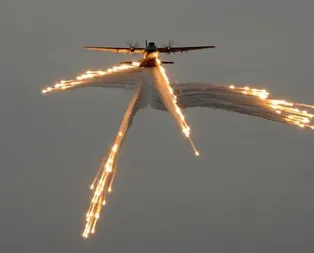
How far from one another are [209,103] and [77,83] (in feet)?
39.6

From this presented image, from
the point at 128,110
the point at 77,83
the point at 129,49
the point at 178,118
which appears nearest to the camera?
the point at 178,118

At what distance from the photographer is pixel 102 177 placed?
4891cm

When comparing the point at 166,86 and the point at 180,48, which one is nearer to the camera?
the point at 166,86

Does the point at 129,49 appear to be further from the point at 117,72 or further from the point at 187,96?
the point at 187,96

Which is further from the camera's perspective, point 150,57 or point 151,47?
point 151,47

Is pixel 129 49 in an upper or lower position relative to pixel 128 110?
upper

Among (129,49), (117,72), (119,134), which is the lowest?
(119,134)

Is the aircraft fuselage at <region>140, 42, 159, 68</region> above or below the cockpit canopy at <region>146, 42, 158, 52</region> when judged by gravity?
below

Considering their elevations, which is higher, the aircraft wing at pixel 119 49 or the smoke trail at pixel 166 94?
the aircraft wing at pixel 119 49

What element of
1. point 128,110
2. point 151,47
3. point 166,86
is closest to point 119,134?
point 128,110

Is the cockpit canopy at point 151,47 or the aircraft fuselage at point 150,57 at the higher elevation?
the cockpit canopy at point 151,47

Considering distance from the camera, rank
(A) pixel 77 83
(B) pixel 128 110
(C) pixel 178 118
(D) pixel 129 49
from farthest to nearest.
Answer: (D) pixel 129 49, (A) pixel 77 83, (B) pixel 128 110, (C) pixel 178 118

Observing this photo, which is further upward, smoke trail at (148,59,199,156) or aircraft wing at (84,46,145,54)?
aircraft wing at (84,46,145,54)

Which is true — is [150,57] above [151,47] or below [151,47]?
below
